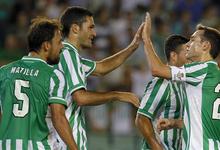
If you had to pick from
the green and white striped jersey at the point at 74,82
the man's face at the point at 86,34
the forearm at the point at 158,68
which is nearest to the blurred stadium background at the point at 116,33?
the man's face at the point at 86,34

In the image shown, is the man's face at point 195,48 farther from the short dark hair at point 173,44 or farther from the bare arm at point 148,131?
the bare arm at point 148,131

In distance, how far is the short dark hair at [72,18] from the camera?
9555mm

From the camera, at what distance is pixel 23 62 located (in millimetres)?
8594

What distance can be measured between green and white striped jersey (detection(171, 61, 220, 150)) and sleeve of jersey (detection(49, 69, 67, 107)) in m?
1.08

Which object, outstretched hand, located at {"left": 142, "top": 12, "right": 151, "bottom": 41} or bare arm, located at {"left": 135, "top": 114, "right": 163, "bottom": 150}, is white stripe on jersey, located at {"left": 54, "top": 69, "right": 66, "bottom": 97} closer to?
outstretched hand, located at {"left": 142, "top": 12, "right": 151, "bottom": 41}

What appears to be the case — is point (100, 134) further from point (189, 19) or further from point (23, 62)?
point (23, 62)

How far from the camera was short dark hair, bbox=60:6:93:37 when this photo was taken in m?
9.55

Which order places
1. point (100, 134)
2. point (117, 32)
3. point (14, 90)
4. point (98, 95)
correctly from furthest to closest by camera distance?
1. point (117, 32)
2. point (100, 134)
3. point (98, 95)
4. point (14, 90)

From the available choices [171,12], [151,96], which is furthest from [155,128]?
[171,12]

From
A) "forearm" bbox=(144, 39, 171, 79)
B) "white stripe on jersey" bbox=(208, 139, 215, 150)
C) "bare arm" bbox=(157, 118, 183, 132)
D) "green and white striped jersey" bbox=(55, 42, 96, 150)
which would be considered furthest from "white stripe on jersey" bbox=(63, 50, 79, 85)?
"white stripe on jersey" bbox=(208, 139, 215, 150)

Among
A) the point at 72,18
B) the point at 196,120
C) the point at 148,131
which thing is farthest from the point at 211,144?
the point at 72,18

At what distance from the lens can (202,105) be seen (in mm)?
8781

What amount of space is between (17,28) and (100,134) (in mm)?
2590

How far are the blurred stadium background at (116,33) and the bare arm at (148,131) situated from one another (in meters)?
6.11
